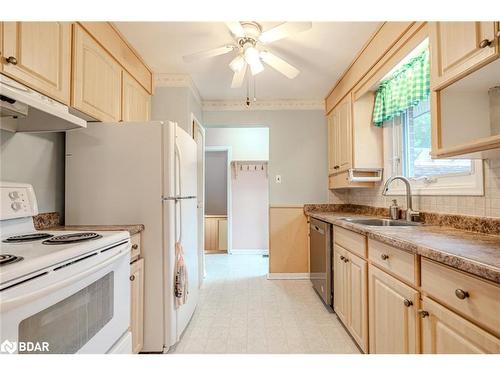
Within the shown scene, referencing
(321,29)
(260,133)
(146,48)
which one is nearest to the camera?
(321,29)

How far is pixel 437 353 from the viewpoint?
3.09 feet

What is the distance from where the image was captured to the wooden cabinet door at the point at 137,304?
150cm

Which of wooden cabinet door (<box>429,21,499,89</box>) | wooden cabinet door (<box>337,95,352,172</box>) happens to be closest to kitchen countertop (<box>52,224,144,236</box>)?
wooden cabinet door (<box>429,21,499,89</box>)

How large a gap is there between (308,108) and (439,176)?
6.49ft

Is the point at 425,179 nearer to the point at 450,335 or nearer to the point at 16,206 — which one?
the point at 450,335

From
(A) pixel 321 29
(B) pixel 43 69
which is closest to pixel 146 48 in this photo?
(B) pixel 43 69

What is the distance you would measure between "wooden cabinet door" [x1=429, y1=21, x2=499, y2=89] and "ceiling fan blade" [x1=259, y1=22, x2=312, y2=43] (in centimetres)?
67

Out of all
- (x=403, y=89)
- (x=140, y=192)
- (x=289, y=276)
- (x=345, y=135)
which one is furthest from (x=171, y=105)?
(x=289, y=276)

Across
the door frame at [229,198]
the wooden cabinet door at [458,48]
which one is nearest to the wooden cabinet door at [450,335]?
the wooden cabinet door at [458,48]

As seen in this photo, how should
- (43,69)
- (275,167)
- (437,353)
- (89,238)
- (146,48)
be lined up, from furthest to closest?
(275,167) < (146,48) < (43,69) < (89,238) < (437,353)

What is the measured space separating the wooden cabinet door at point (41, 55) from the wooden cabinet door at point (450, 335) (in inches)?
78.9

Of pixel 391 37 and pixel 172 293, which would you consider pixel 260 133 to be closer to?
pixel 391 37
